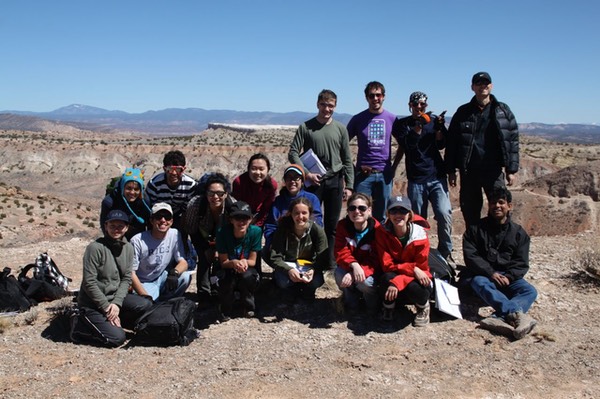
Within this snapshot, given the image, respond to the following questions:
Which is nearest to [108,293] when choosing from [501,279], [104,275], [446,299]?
[104,275]

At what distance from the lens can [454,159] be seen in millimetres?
6156

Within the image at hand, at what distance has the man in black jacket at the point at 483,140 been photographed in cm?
593

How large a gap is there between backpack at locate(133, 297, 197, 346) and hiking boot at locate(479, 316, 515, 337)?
287 centimetres

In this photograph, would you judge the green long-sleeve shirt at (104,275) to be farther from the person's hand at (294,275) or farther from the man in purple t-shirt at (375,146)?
the man in purple t-shirt at (375,146)

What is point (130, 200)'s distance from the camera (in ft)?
18.1

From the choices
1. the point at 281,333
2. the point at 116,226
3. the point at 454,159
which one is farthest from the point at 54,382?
the point at 454,159

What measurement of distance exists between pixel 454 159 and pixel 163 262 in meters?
3.49

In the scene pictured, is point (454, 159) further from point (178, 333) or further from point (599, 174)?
point (599, 174)

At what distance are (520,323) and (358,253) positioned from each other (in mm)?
1678

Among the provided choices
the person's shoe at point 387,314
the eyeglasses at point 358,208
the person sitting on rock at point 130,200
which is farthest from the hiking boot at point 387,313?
the person sitting on rock at point 130,200

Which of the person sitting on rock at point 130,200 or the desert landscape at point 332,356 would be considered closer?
the desert landscape at point 332,356

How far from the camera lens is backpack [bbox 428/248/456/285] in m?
5.60

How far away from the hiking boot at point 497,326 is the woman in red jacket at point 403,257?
611 millimetres

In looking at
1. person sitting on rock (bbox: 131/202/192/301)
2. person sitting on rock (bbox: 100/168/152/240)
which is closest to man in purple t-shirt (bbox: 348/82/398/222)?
person sitting on rock (bbox: 131/202/192/301)
